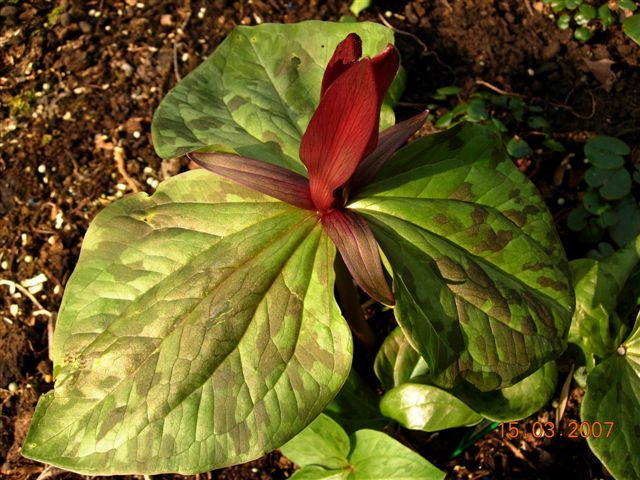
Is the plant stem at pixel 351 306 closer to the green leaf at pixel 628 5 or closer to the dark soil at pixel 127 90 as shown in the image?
the dark soil at pixel 127 90

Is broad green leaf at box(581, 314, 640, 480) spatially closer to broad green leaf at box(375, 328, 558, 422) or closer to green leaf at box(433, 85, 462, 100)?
broad green leaf at box(375, 328, 558, 422)

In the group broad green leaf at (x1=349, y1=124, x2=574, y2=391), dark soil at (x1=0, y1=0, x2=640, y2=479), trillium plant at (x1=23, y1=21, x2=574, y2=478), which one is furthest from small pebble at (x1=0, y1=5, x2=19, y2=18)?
broad green leaf at (x1=349, y1=124, x2=574, y2=391)

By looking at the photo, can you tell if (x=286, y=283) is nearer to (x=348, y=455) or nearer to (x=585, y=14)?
(x=348, y=455)

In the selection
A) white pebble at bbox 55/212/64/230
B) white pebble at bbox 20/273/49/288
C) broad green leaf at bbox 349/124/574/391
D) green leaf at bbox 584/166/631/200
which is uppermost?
broad green leaf at bbox 349/124/574/391

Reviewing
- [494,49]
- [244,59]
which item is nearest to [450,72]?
[494,49]

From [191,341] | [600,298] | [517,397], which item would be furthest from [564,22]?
[191,341]

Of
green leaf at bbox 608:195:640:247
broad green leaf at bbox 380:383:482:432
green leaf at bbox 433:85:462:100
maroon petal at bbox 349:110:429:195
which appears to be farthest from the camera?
green leaf at bbox 433:85:462:100
